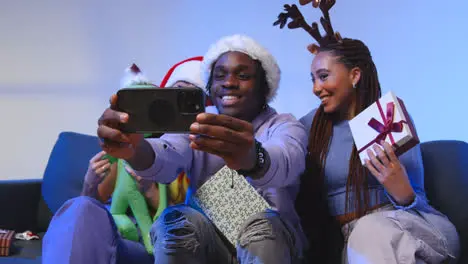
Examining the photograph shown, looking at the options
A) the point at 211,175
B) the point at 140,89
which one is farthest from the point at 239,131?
the point at 211,175

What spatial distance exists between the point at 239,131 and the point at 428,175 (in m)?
0.82

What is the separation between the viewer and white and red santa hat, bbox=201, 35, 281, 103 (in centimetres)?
134

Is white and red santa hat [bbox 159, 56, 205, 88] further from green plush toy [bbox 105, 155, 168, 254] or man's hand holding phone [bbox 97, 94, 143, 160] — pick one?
man's hand holding phone [bbox 97, 94, 143, 160]

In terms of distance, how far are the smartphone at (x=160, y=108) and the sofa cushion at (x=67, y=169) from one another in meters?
0.94

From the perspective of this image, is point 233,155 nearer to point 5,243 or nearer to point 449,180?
point 449,180

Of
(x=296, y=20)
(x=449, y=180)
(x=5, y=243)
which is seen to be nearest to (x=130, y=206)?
(x=5, y=243)

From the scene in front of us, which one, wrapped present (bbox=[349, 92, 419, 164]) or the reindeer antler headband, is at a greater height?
the reindeer antler headband

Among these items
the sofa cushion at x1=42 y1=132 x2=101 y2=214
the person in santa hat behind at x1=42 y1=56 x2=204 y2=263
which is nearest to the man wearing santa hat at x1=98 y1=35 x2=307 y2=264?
the person in santa hat behind at x1=42 y1=56 x2=204 y2=263

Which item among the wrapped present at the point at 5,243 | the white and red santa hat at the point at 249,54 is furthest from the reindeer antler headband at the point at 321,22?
the wrapped present at the point at 5,243

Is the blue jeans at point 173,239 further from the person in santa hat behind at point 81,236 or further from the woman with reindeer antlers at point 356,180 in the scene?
the woman with reindeer antlers at point 356,180

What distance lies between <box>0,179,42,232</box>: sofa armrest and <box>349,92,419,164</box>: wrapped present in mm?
1135

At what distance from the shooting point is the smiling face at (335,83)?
4.59 feet

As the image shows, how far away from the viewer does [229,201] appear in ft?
4.02

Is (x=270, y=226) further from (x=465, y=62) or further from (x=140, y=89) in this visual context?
(x=465, y=62)
